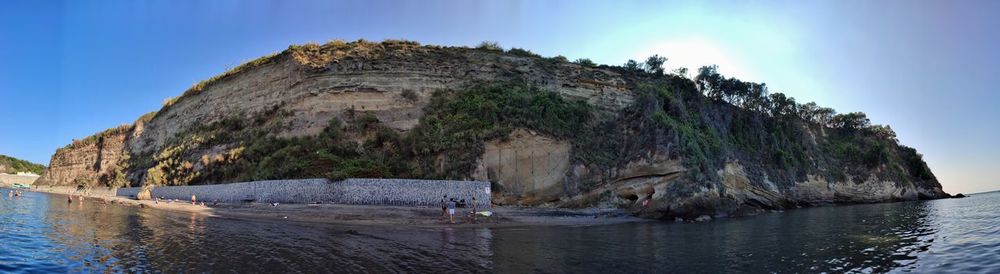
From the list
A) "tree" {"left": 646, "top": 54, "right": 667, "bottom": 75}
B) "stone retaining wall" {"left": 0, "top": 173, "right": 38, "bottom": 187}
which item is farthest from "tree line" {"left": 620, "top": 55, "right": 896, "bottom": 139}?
"stone retaining wall" {"left": 0, "top": 173, "right": 38, "bottom": 187}

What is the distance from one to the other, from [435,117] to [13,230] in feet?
83.5

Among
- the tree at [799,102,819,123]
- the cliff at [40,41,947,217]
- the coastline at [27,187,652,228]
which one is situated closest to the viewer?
the coastline at [27,187,652,228]

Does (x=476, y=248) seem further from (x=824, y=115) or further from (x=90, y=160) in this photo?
(x=90, y=160)

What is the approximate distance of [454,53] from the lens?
46.2 m

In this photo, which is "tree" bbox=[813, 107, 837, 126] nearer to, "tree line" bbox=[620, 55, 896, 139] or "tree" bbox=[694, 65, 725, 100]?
"tree line" bbox=[620, 55, 896, 139]

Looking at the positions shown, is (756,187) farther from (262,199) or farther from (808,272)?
(262,199)

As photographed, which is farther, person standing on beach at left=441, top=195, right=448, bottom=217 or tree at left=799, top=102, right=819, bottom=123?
tree at left=799, top=102, right=819, bottom=123

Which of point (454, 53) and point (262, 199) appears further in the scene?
point (454, 53)

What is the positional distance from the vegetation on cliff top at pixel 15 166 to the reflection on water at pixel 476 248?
150 metres

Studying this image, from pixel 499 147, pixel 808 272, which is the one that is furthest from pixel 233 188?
pixel 808 272

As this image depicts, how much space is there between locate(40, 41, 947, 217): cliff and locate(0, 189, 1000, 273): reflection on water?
11326 millimetres

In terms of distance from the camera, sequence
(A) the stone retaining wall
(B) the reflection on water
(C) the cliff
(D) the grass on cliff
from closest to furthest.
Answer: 1. (B) the reflection on water
2. (D) the grass on cliff
3. (C) the cliff
4. (A) the stone retaining wall

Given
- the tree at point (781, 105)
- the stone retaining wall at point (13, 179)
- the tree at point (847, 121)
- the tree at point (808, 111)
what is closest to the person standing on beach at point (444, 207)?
the tree at point (781, 105)

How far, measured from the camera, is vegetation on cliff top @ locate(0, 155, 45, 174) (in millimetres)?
131137
